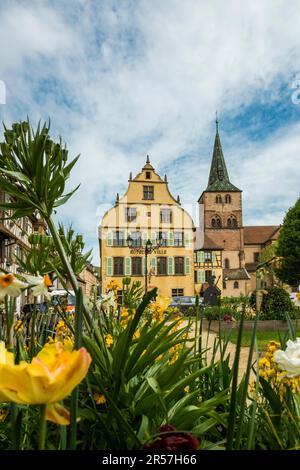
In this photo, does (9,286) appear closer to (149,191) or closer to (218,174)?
(149,191)

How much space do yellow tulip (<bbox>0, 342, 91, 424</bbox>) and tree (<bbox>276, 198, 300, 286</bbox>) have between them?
110 feet

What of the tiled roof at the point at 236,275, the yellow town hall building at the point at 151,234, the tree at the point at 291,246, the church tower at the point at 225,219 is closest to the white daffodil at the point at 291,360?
the tree at the point at 291,246

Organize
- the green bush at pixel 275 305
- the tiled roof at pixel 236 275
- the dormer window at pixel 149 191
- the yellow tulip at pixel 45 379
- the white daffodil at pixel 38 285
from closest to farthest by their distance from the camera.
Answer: the yellow tulip at pixel 45 379 < the white daffodil at pixel 38 285 < the green bush at pixel 275 305 < the dormer window at pixel 149 191 < the tiled roof at pixel 236 275

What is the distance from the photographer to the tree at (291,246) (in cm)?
3309

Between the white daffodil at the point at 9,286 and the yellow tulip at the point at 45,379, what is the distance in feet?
1.68

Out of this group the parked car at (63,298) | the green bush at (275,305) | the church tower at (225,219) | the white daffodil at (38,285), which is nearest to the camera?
the white daffodil at (38,285)

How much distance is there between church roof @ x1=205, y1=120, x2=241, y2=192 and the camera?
6205cm

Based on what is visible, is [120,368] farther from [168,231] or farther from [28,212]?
[168,231]

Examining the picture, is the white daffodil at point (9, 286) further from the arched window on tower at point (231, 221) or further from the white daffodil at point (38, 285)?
the arched window on tower at point (231, 221)

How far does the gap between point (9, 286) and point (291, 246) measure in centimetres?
3583

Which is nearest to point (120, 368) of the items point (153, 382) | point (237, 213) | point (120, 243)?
point (153, 382)

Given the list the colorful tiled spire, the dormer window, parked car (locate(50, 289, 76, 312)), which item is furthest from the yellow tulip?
the colorful tiled spire

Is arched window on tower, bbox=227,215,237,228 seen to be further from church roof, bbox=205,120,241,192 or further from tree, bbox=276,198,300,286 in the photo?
tree, bbox=276,198,300,286
